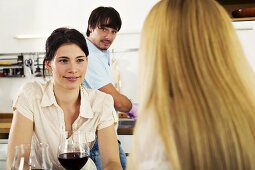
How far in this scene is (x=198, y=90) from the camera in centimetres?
87

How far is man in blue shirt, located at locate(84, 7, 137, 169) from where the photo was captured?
235cm

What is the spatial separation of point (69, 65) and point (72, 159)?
67cm

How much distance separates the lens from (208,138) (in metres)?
0.85

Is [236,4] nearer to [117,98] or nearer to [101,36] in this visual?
[101,36]

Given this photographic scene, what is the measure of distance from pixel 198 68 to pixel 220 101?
0.30 feet

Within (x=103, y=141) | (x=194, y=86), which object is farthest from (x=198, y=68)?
(x=103, y=141)

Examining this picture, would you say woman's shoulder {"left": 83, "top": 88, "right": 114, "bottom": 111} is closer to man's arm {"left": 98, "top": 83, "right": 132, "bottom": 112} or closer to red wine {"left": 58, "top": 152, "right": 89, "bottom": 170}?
man's arm {"left": 98, "top": 83, "right": 132, "bottom": 112}

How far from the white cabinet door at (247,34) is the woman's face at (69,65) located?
1.81 meters

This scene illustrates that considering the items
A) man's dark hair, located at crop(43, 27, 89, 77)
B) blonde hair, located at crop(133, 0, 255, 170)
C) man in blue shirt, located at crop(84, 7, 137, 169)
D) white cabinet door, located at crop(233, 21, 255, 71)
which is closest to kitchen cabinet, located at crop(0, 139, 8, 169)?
man in blue shirt, located at crop(84, 7, 137, 169)

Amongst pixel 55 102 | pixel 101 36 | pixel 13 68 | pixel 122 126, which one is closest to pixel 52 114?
pixel 55 102

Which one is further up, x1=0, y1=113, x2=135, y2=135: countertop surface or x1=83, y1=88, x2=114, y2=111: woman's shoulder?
x1=83, y1=88, x2=114, y2=111: woman's shoulder

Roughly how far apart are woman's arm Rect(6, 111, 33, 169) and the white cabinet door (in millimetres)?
2127

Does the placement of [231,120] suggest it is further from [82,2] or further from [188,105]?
[82,2]

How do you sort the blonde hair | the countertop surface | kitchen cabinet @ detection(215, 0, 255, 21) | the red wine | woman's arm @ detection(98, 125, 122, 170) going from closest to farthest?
the blonde hair
the red wine
woman's arm @ detection(98, 125, 122, 170)
the countertop surface
kitchen cabinet @ detection(215, 0, 255, 21)
